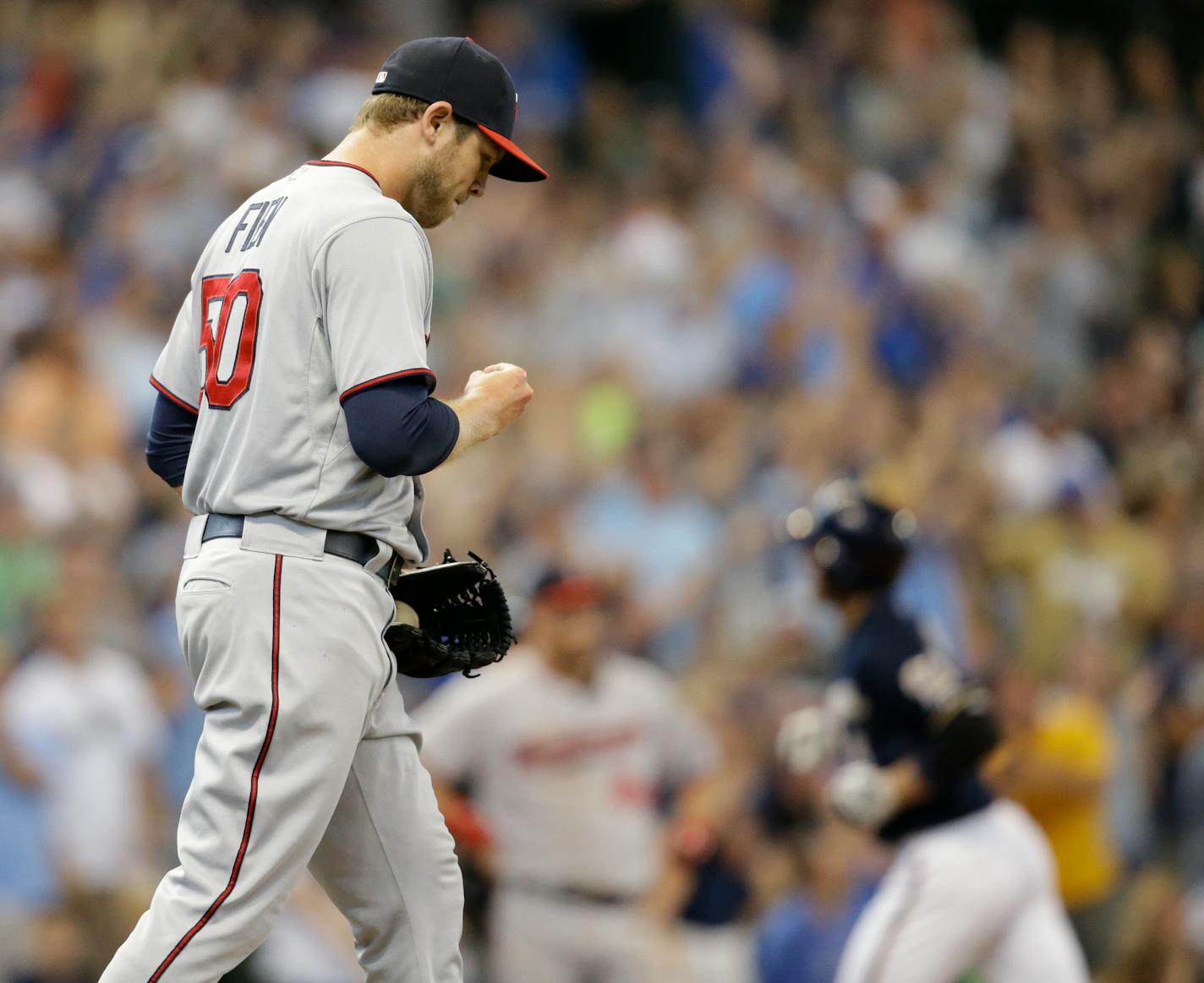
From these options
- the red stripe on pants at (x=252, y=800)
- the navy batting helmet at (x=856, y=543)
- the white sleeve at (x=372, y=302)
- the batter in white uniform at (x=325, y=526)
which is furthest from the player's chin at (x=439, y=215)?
the navy batting helmet at (x=856, y=543)

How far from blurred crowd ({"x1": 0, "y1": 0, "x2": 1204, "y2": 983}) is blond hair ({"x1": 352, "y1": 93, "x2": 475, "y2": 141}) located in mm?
3337

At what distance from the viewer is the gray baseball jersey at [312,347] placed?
9.97ft

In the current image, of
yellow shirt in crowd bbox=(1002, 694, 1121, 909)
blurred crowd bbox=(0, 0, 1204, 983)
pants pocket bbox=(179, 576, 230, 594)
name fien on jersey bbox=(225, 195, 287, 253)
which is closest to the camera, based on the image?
pants pocket bbox=(179, 576, 230, 594)

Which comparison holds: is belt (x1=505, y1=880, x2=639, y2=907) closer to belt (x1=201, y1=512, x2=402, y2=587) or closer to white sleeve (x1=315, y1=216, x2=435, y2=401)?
belt (x1=201, y1=512, x2=402, y2=587)

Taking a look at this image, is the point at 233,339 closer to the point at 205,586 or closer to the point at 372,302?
the point at 372,302

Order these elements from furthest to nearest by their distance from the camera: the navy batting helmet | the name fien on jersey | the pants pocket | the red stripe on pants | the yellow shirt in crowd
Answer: the yellow shirt in crowd, the navy batting helmet, the name fien on jersey, the pants pocket, the red stripe on pants

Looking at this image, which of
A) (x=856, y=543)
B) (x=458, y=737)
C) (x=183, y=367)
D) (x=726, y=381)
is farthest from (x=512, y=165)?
(x=726, y=381)

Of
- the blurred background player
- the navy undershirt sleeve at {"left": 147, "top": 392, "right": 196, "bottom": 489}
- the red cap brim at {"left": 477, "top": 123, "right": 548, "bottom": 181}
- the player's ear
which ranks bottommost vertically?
the blurred background player

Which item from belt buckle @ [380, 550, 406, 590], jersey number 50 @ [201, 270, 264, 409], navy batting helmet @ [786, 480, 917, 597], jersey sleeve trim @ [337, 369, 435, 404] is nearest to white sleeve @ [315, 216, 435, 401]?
jersey sleeve trim @ [337, 369, 435, 404]

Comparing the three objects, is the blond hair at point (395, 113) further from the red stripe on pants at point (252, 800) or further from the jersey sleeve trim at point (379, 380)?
the red stripe on pants at point (252, 800)

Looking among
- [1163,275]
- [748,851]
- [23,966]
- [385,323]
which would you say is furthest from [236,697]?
[1163,275]

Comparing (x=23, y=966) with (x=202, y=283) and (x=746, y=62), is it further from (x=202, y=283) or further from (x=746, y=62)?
(x=746, y=62)

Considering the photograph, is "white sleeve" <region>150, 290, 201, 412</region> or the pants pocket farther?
"white sleeve" <region>150, 290, 201, 412</region>

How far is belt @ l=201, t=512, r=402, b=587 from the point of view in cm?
314
